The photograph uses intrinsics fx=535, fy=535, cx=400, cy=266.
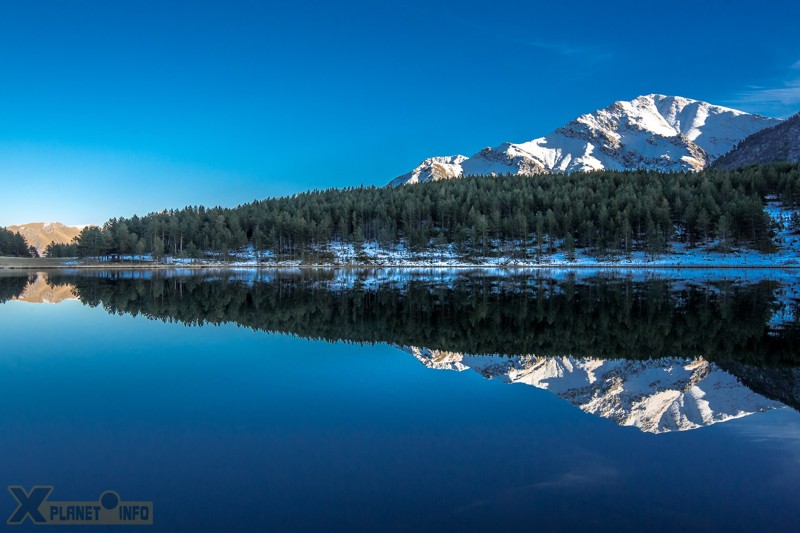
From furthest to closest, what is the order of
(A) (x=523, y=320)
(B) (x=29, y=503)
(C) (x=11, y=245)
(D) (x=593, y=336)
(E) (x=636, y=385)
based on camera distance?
(C) (x=11, y=245) < (A) (x=523, y=320) < (D) (x=593, y=336) < (E) (x=636, y=385) < (B) (x=29, y=503)

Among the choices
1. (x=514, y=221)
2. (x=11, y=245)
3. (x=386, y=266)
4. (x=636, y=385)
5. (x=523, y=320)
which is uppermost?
(x=514, y=221)

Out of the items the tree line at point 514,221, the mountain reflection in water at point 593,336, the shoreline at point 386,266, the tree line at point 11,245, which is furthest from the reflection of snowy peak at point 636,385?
the tree line at point 11,245

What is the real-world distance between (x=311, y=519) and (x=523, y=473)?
3.54m

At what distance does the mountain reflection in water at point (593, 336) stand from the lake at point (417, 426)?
145 millimetres

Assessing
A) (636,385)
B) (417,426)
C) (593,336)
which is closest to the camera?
(417,426)

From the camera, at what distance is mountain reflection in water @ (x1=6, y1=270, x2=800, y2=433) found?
13375 mm

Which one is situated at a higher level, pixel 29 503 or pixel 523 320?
pixel 523 320

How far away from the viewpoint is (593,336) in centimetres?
2216

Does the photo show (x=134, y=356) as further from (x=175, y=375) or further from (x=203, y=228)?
(x=203, y=228)

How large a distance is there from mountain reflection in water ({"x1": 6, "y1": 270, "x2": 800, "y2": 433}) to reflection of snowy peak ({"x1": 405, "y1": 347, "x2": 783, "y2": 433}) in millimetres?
35

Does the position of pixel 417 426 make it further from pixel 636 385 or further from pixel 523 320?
Answer: pixel 523 320

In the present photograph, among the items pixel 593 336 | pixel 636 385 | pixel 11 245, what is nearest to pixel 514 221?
pixel 593 336

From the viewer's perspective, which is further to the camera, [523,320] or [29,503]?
[523,320]

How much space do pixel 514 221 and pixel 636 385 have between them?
128377 millimetres
